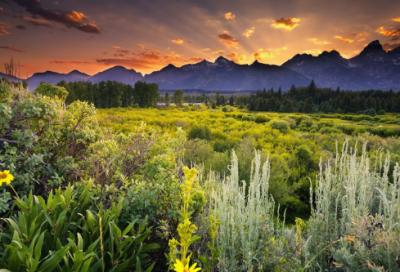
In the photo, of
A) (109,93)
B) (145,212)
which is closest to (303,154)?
(145,212)

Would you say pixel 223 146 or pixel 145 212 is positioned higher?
pixel 145 212

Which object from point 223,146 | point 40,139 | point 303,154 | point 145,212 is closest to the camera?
point 145,212

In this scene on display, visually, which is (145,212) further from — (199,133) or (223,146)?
(199,133)

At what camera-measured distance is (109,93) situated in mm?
65750

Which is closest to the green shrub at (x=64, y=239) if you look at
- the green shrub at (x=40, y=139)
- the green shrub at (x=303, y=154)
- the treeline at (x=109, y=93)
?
the green shrub at (x=40, y=139)

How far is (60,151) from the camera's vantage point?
3428 mm

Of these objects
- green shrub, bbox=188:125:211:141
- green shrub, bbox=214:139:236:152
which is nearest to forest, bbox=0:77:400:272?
green shrub, bbox=214:139:236:152

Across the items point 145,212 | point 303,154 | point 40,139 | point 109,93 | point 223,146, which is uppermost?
point 109,93

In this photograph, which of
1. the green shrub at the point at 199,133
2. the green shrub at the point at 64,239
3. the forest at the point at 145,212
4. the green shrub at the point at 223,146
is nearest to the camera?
the green shrub at the point at 64,239

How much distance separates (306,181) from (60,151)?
7208mm

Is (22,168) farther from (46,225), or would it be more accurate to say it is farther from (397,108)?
(397,108)

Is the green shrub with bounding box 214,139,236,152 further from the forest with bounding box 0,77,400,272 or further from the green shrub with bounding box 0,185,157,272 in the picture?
the green shrub with bounding box 0,185,157,272

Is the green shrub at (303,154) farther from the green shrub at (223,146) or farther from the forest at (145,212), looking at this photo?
the forest at (145,212)

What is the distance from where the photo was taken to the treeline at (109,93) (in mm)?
59112
